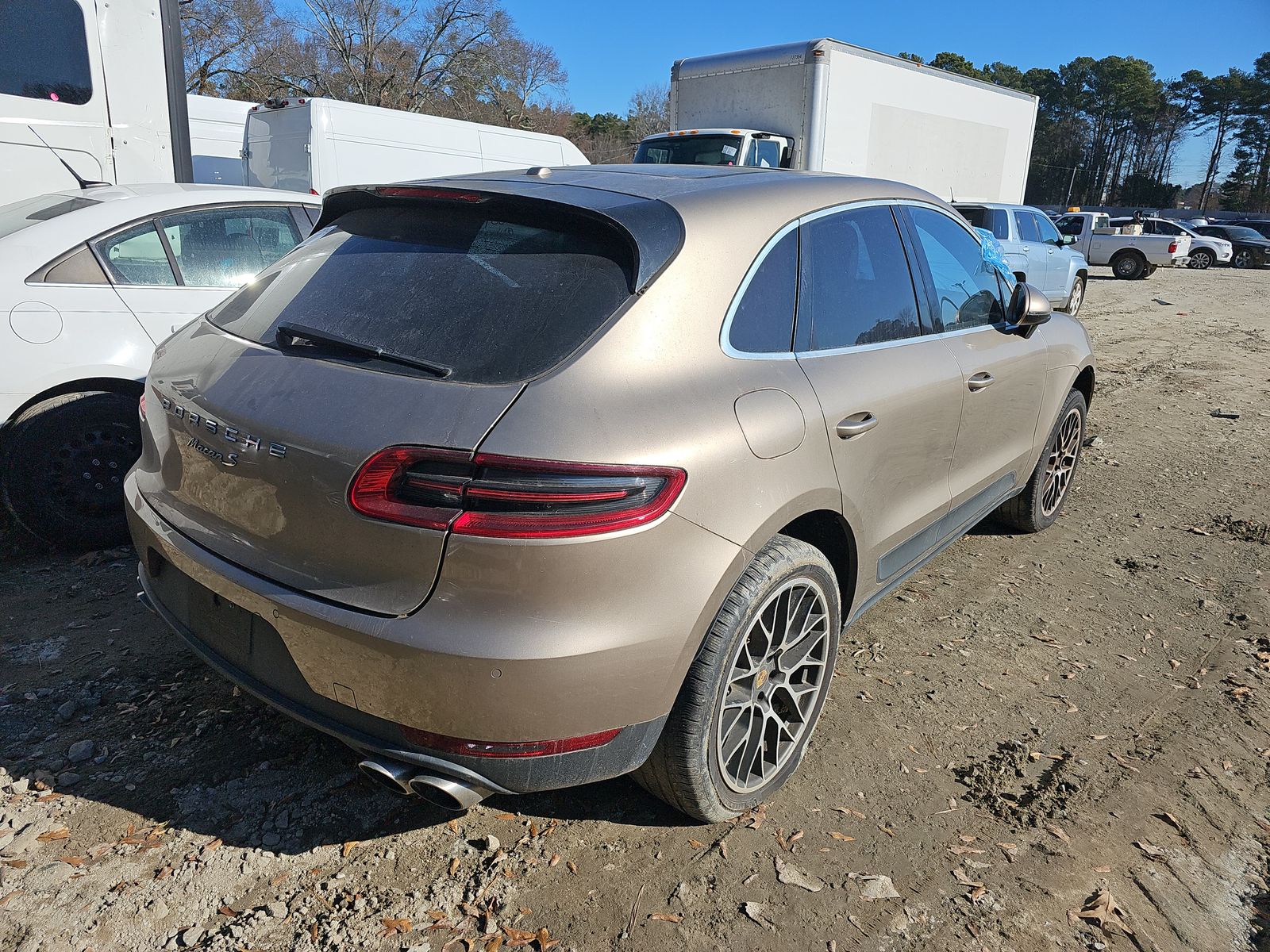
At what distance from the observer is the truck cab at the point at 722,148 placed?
1281 cm

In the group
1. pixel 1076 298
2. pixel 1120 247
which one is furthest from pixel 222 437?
pixel 1120 247

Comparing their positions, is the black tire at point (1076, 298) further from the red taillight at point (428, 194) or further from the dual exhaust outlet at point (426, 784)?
the dual exhaust outlet at point (426, 784)

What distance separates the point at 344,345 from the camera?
223 cm

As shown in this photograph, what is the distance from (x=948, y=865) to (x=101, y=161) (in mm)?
7447

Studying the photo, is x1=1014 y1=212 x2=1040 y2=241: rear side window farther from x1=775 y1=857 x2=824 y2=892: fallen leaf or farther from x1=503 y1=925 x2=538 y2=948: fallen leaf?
x1=503 y1=925 x2=538 y2=948: fallen leaf

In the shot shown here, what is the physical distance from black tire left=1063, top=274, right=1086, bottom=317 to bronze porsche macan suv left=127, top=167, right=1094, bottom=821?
Answer: 14.2 m

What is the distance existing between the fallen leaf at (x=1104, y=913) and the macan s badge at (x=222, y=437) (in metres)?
2.34

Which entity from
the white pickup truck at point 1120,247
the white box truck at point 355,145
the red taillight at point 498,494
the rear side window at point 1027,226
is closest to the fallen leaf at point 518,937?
the red taillight at point 498,494

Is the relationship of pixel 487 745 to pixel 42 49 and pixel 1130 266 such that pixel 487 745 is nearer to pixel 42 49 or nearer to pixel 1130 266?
pixel 42 49

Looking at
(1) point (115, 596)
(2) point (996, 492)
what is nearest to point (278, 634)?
(1) point (115, 596)

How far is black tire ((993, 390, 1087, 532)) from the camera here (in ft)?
15.3

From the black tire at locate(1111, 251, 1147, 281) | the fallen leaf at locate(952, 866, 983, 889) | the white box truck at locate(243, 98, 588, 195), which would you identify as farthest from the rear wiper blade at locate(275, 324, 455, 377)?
the black tire at locate(1111, 251, 1147, 281)

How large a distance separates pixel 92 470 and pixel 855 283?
353 cm

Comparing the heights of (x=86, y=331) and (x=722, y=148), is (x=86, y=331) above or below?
below
